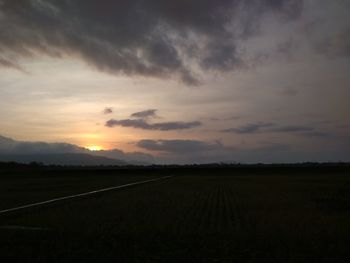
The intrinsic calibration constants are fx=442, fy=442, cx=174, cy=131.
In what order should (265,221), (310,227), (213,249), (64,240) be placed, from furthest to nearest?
(265,221) < (310,227) < (64,240) < (213,249)

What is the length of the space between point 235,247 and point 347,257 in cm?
295

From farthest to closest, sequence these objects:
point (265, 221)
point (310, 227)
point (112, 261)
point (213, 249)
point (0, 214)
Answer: point (0, 214) → point (265, 221) → point (310, 227) → point (213, 249) → point (112, 261)

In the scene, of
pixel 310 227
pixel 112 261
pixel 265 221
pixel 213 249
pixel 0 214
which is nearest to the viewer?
pixel 112 261

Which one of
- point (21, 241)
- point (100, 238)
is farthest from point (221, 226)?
point (21, 241)

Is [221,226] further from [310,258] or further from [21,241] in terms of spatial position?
[21,241]

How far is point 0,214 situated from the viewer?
19.4 metres

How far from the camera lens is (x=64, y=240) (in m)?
13.2

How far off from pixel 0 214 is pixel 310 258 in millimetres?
13810

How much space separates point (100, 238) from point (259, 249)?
4.81m

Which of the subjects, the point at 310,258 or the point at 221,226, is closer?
the point at 310,258

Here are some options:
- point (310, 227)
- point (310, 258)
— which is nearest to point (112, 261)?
point (310, 258)

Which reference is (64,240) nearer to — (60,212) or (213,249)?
(213,249)

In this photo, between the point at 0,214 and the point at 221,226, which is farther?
Result: the point at 0,214

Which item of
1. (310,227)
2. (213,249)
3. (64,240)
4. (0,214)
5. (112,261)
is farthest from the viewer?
(0,214)
